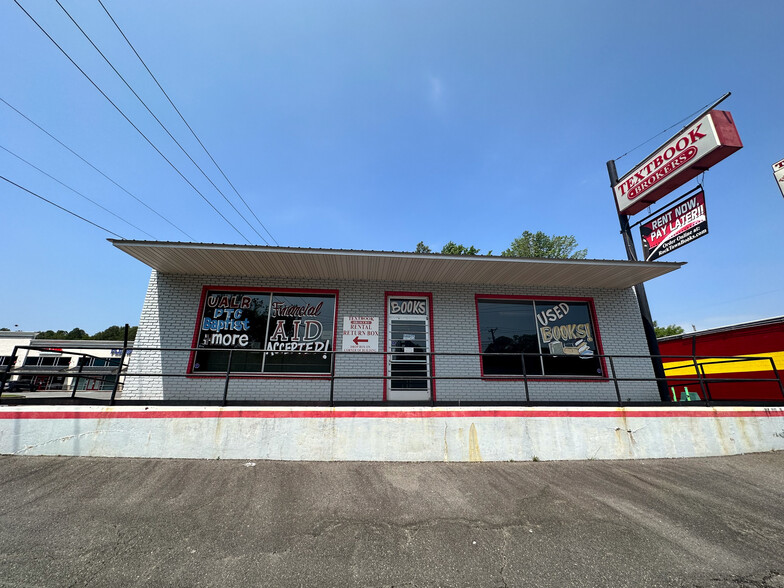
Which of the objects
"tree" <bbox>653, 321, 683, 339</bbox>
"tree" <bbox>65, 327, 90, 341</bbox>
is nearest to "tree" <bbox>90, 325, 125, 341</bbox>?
"tree" <bbox>65, 327, 90, 341</bbox>

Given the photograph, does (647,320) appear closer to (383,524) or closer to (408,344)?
(408,344)

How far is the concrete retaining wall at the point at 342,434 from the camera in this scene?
520cm

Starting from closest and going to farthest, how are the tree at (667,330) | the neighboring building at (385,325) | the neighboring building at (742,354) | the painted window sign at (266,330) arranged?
the neighboring building at (385,325) < the painted window sign at (266,330) < the neighboring building at (742,354) < the tree at (667,330)

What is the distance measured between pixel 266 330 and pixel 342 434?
374cm

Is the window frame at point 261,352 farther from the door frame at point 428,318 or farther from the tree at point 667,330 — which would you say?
the tree at point 667,330

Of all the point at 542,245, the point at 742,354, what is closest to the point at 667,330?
the point at 542,245

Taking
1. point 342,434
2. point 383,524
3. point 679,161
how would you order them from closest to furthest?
point 383,524, point 342,434, point 679,161

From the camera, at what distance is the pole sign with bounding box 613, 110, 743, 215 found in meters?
8.00

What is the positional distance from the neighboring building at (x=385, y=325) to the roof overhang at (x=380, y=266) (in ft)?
0.14

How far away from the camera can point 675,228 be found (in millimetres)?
8695

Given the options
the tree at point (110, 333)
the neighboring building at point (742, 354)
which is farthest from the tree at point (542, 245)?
the tree at point (110, 333)

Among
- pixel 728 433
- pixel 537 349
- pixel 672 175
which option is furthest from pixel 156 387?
pixel 672 175

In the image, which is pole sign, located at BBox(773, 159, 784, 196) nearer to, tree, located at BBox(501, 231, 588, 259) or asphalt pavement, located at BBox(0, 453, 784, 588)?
asphalt pavement, located at BBox(0, 453, 784, 588)

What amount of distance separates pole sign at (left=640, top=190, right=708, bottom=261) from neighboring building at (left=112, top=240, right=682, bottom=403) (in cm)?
158
